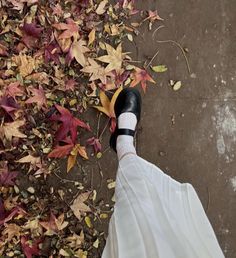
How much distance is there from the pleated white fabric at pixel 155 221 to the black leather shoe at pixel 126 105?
0.35m

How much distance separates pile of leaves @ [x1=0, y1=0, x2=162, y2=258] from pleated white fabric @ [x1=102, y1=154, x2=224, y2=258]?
49 cm

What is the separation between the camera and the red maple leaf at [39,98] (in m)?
2.20

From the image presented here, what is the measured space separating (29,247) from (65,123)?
58 centimetres

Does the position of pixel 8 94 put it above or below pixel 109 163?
above

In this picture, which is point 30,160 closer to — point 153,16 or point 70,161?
point 70,161

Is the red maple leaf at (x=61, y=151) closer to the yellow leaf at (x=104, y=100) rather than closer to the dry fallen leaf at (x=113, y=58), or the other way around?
the yellow leaf at (x=104, y=100)

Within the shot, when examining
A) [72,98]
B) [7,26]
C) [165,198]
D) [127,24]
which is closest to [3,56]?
[7,26]

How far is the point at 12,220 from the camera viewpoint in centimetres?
215

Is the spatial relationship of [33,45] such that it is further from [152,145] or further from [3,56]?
[152,145]

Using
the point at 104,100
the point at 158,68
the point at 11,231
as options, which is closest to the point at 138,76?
the point at 158,68

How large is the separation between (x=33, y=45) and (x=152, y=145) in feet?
2.44

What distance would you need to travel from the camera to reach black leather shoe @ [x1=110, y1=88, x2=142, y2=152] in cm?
222

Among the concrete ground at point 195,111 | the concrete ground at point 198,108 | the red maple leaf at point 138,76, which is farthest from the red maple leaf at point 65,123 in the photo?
the red maple leaf at point 138,76

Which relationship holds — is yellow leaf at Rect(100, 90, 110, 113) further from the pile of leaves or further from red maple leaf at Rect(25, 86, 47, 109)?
red maple leaf at Rect(25, 86, 47, 109)
